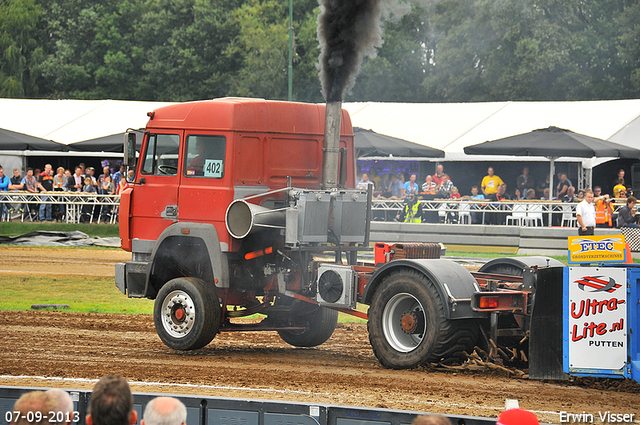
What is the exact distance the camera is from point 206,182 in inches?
392

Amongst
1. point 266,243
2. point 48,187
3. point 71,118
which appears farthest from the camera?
point 71,118

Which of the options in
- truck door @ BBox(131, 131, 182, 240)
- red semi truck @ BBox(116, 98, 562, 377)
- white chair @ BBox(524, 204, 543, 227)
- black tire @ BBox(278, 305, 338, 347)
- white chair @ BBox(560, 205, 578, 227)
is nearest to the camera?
red semi truck @ BBox(116, 98, 562, 377)

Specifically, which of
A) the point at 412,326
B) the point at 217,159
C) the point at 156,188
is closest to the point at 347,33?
the point at 217,159

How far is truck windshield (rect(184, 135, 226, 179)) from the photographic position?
9898 mm

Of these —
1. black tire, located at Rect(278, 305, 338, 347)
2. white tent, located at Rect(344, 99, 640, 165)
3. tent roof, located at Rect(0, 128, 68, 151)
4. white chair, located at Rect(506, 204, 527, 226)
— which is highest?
white tent, located at Rect(344, 99, 640, 165)

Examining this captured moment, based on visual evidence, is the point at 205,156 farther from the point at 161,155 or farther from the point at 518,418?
the point at 518,418

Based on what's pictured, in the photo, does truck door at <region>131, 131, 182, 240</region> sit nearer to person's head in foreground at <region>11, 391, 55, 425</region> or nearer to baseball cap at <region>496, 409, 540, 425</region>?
person's head in foreground at <region>11, 391, 55, 425</region>

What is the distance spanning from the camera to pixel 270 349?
10.8 meters

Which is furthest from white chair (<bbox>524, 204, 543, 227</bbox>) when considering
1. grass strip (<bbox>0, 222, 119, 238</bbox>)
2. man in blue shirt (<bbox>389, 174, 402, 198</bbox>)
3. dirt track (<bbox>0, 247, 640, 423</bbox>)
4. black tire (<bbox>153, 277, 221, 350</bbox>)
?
black tire (<bbox>153, 277, 221, 350</bbox>)

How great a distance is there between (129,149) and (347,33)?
3040mm

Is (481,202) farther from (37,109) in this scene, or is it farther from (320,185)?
(37,109)

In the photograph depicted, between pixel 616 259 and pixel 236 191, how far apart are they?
14.0 ft

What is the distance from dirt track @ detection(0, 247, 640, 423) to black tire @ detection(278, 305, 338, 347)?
155 millimetres

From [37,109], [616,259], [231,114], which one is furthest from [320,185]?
[37,109]
